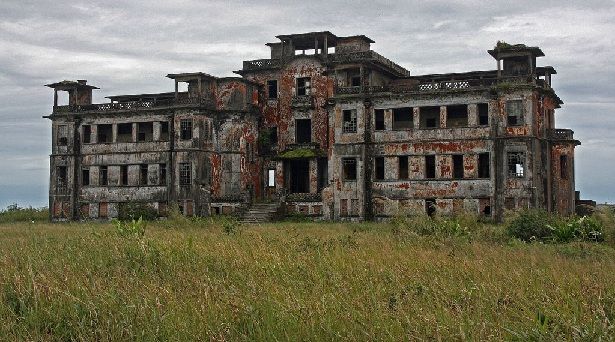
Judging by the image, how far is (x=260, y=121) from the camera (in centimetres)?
4819

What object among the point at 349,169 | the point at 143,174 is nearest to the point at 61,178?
the point at 143,174

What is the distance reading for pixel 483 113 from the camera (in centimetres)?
4056

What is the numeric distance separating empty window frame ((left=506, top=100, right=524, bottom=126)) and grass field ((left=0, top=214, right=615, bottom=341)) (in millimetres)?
26063

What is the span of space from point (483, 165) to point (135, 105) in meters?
25.2

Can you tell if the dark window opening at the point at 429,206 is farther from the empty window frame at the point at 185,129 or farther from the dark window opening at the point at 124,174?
the dark window opening at the point at 124,174

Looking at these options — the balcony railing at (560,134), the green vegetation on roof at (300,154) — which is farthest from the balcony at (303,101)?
the balcony railing at (560,134)

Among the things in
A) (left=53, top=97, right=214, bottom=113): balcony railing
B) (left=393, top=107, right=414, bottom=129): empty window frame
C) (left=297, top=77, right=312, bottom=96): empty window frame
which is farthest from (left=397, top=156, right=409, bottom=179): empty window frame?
(left=53, top=97, right=214, bottom=113): balcony railing

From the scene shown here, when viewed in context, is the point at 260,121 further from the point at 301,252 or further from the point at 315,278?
the point at 315,278

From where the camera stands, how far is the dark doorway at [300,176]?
156ft

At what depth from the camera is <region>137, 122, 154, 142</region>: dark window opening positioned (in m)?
50.4

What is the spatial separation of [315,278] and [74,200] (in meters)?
42.4

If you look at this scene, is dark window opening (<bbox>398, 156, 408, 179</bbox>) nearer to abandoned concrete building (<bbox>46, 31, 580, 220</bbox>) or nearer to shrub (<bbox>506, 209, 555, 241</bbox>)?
abandoned concrete building (<bbox>46, 31, 580, 220</bbox>)

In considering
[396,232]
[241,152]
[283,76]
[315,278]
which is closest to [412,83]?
[283,76]

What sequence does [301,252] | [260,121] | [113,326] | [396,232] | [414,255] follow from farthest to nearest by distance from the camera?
[260,121]
[396,232]
[301,252]
[414,255]
[113,326]
